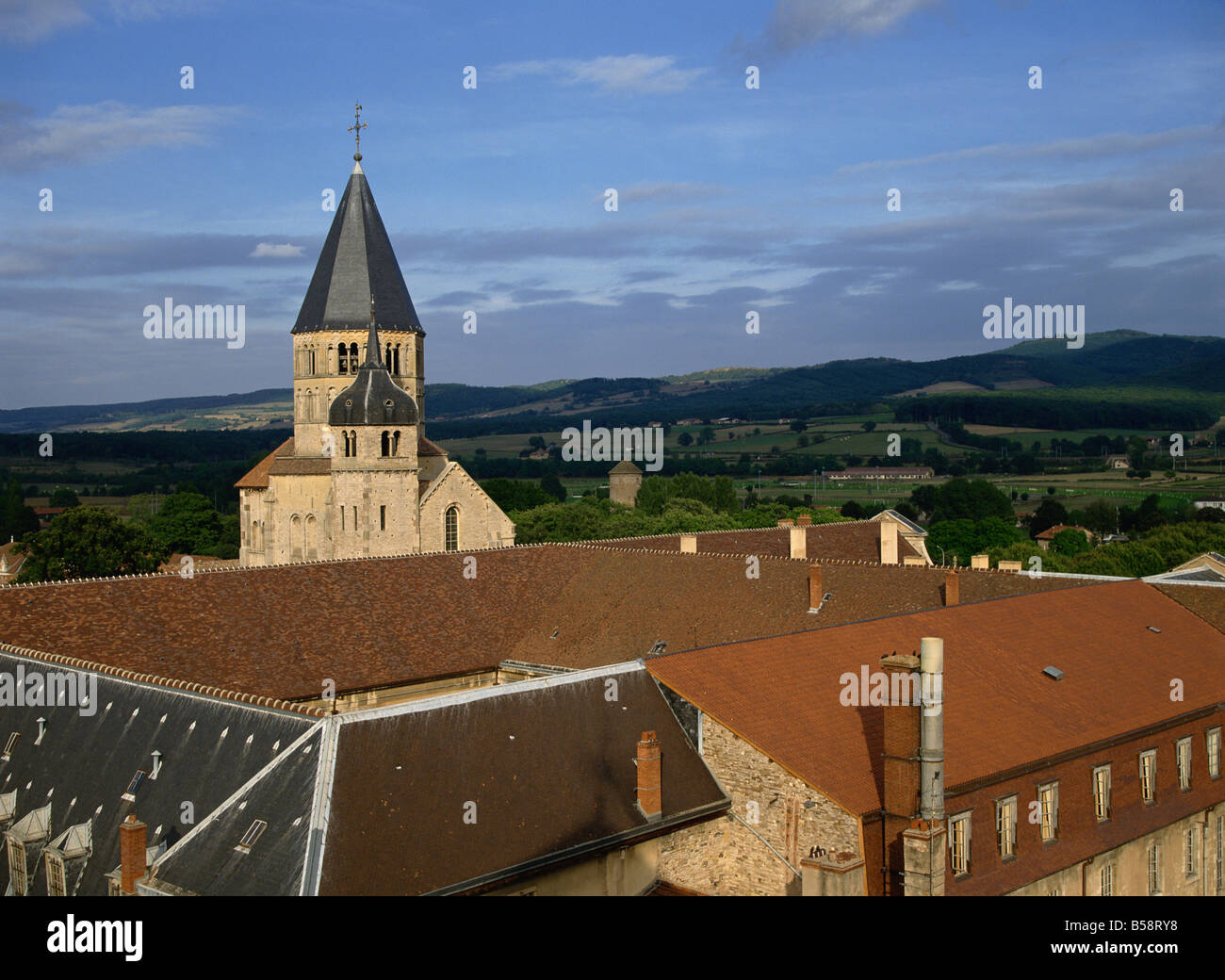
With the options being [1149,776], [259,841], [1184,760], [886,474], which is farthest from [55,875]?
[886,474]

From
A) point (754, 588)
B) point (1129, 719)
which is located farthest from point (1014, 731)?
point (754, 588)

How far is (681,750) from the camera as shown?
26.1 metres

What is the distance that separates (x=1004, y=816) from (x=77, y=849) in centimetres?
1820

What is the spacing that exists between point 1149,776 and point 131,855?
23.2 metres

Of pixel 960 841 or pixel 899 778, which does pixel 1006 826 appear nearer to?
pixel 960 841

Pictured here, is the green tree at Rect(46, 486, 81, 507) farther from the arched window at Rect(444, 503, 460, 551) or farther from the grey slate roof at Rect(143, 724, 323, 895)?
the grey slate roof at Rect(143, 724, 323, 895)

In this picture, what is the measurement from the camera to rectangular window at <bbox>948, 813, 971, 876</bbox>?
24.3 meters

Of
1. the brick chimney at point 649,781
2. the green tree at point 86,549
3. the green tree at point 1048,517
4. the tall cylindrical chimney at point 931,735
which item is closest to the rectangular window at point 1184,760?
the tall cylindrical chimney at point 931,735

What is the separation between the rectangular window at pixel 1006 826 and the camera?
25.7 meters

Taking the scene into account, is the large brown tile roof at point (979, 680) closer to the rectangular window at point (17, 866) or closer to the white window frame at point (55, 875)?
the white window frame at point (55, 875)

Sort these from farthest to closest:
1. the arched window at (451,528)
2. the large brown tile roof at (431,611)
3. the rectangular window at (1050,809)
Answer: the arched window at (451,528)
the large brown tile roof at (431,611)
the rectangular window at (1050,809)

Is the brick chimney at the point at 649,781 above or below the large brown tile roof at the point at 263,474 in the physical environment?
below

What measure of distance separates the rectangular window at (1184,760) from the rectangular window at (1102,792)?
3.70 metres

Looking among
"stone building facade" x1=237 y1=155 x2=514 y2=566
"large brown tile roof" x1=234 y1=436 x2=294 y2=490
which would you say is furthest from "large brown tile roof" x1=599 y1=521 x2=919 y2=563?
"large brown tile roof" x1=234 y1=436 x2=294 y2=490
